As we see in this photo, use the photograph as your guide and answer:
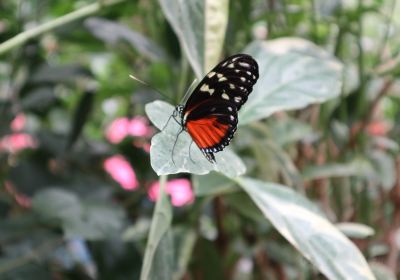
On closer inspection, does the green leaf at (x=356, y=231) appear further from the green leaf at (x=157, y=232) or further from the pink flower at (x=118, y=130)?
the pink flower at (x=118, y=130)

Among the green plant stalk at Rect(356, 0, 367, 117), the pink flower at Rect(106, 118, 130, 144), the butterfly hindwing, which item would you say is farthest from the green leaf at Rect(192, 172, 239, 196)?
the pink flower at Rect(106, 118, 130, 144)

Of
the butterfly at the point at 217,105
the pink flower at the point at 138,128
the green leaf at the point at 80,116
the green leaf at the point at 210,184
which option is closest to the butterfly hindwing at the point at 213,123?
the butterfly at the point at 217,105

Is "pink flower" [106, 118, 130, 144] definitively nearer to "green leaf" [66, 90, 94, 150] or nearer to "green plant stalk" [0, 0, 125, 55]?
"green leaf" [66, 90, 94, 150]

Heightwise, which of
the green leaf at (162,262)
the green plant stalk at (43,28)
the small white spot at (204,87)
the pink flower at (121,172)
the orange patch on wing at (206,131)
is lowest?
the pink flower at (121,172)

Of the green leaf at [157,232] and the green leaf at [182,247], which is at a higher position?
the green leaf at [157,232]

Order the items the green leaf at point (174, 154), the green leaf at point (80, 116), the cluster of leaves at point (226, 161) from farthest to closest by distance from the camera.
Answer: the green leaf at point (80, 116) → the cluster of leaves at point (226, 161) → the green leaf at point (174, 154)

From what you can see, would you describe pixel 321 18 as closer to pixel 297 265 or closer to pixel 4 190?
pixel 297 265
